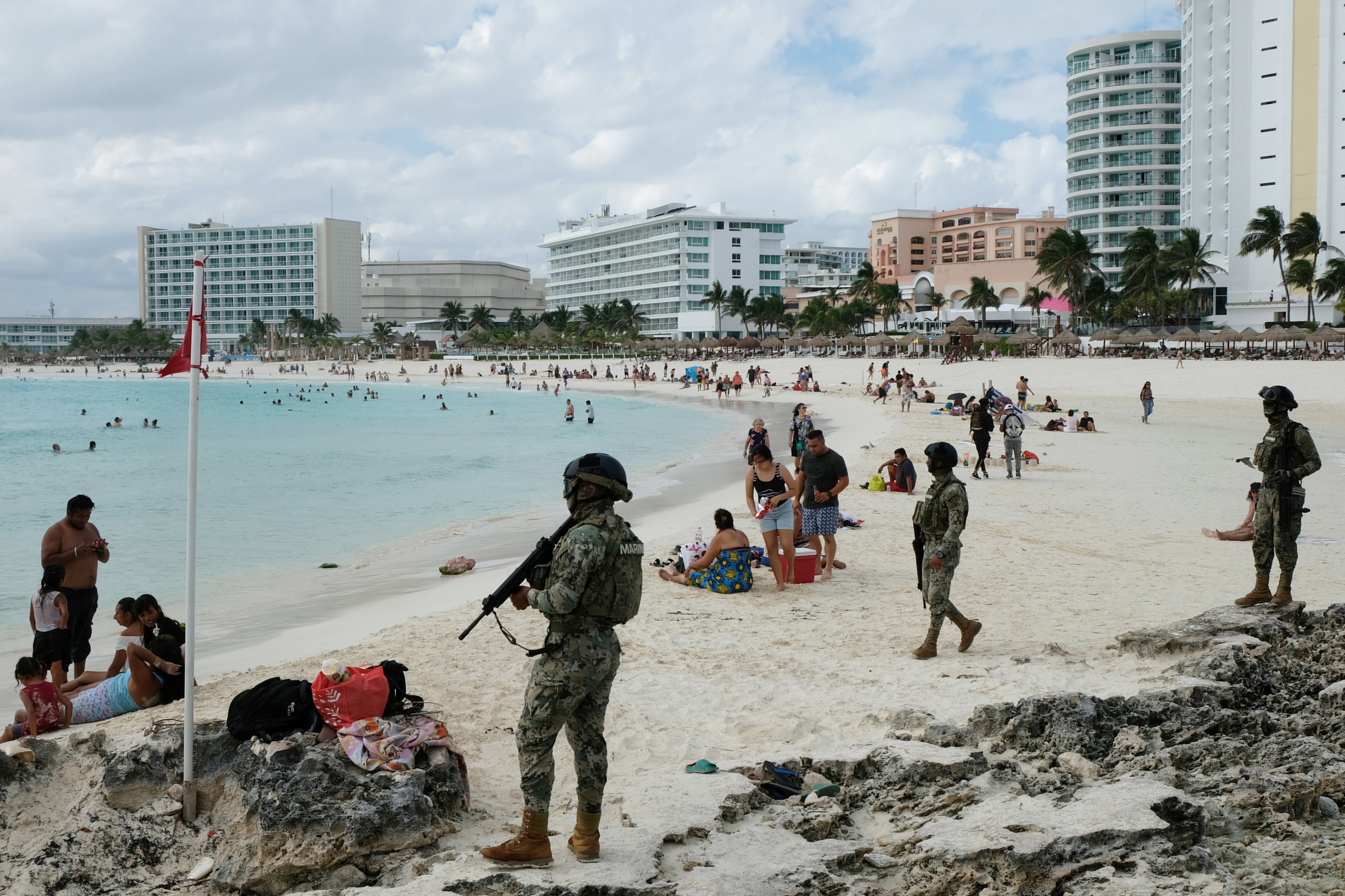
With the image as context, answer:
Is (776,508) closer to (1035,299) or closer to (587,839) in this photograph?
(587,839)

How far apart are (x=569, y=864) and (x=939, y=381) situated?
49.3 metres

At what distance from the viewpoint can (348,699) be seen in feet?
16.1

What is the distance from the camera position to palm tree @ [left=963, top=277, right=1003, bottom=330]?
80.2m

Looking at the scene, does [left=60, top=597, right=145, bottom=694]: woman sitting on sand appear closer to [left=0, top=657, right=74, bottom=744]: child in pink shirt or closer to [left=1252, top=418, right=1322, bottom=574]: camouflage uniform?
[left=0, top=657, right=74, bottom=744]: child in pink shirt

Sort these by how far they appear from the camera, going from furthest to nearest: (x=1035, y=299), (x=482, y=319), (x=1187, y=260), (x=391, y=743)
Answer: (x=482, y=319)
(x=1035, y=299)
(x=1187, y=260)
(x=391, y=743)

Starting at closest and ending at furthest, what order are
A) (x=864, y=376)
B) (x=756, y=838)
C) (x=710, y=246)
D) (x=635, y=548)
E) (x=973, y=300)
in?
(x=635, y=548) → (x=756, y=838) → (x=864, y=376) → (x=973, y=300) → (x=710, y=246)

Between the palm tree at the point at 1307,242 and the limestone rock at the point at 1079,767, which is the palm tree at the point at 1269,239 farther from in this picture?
the limestone rock at the point at 1079,767

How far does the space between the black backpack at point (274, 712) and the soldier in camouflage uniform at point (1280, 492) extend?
6.50 meters

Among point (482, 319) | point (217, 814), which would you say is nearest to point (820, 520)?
point (217, 814)

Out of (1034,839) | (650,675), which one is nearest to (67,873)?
(650,675)

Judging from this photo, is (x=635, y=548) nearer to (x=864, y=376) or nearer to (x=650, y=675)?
(x=650, y=675)

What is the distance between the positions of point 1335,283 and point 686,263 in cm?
7752

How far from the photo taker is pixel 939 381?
168 feet

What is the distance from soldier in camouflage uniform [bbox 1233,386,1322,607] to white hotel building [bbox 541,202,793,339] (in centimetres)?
11338
